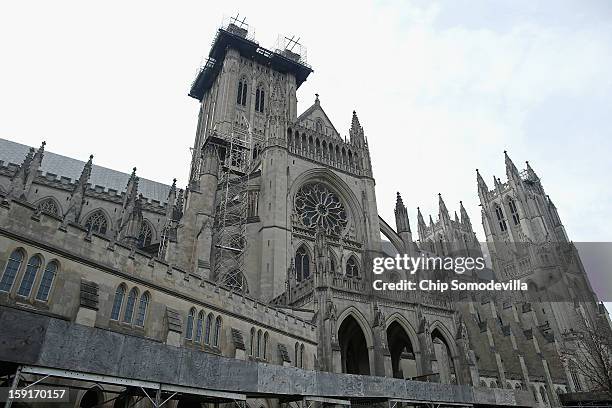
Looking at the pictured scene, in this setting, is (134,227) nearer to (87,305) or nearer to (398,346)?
(87,305)

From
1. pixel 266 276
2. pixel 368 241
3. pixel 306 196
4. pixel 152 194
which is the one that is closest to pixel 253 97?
pixel 152 194

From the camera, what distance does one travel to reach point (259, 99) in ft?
166

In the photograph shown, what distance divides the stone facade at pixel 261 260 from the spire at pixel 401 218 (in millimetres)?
195

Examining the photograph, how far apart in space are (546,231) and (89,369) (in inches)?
2565

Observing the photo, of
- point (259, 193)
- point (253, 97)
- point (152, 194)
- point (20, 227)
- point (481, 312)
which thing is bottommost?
point (20, 227)

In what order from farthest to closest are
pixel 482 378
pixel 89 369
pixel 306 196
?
pixel 306 196
pixel 482 378
pixel 89 369

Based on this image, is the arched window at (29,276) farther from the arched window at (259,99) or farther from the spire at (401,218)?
the arched window at (259,99)

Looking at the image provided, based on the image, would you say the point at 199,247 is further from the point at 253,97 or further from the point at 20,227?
the point at 253,97

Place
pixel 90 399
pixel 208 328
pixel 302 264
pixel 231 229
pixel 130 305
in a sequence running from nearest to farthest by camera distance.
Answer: pixel 90 399 < pixel 130 305 < pixel 208 328 < pixel 231 229 < pixel 302 264

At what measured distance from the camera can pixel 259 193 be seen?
32.0 metres

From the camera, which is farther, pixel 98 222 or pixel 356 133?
pixel 356 133

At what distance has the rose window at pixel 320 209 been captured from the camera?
109 feet

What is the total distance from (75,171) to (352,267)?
28.7 metres

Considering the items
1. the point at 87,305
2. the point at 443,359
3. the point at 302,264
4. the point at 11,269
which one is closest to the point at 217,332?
the point at 87,305
